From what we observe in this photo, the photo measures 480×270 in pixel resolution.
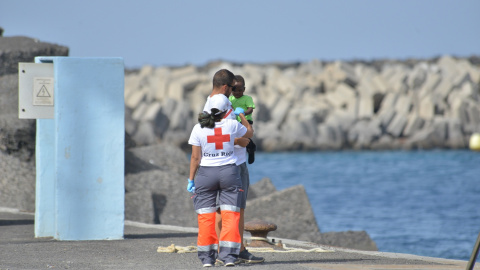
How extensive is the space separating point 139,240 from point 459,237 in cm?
1043

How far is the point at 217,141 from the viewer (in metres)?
6.88

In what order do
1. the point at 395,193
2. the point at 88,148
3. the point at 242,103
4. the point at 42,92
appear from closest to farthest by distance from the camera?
the point at 242,103 < the point at 88,148 < the point at 42,92 < the point at 395,193

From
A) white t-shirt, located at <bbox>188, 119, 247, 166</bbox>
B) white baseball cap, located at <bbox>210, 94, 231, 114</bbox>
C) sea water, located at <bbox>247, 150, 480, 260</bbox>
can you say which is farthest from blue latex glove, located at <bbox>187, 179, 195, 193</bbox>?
sea water, located at <bbox>247, 150, 480, 260</bbox>

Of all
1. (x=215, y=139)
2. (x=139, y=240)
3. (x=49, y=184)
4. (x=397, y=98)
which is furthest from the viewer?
(x=397, y=98)

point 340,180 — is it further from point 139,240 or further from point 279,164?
point 139,240

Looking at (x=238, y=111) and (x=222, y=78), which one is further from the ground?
(x=222, y=78)

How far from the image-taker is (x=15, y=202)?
39.1 ft

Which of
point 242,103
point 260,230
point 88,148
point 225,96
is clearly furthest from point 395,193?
point 225,96

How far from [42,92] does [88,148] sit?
890 millimetres

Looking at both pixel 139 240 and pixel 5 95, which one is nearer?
pixel 139 240

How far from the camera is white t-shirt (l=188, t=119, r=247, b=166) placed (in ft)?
22.6

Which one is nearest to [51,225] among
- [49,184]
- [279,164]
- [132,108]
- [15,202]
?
[49,184]

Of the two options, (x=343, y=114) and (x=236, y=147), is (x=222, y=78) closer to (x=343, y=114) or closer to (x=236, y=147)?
(x=236, y=147)

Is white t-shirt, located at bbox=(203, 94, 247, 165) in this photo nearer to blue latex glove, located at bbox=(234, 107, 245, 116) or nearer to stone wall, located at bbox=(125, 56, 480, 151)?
blue latex glove, located at bbox=(234, 107, 245, 116)
